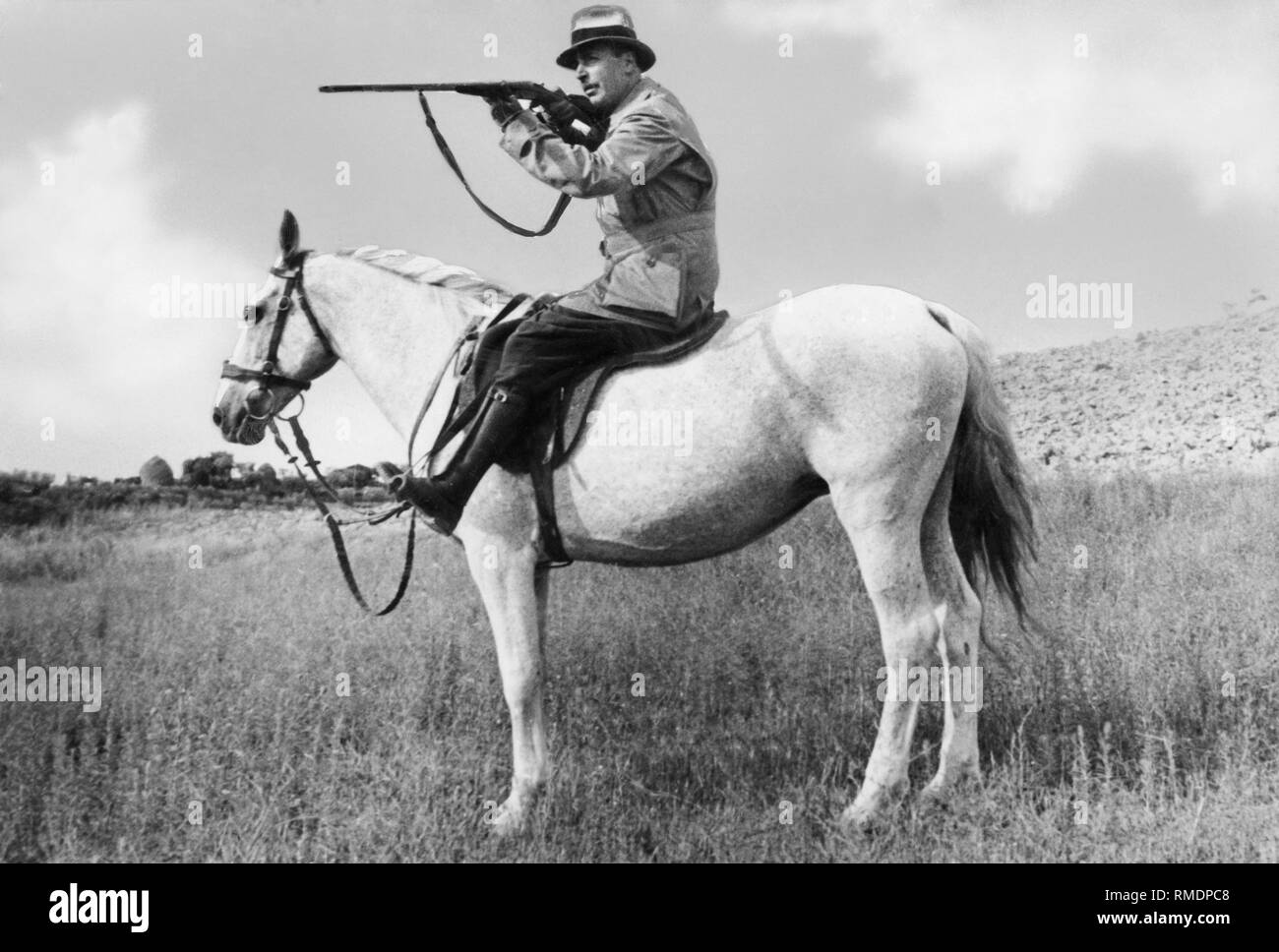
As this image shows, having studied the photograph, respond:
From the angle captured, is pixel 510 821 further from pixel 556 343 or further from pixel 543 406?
pixel 556 343

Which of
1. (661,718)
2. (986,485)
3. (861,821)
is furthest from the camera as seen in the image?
(661,718)

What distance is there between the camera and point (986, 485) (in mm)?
5633

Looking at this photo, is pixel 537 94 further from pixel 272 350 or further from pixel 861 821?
pixel 861 821

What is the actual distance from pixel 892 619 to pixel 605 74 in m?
2.92

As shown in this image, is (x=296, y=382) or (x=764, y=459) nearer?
(x=764, y=459)

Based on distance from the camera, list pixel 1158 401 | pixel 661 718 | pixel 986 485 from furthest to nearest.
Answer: pixel 1158 401, pixel 661 718, pixel 986 485

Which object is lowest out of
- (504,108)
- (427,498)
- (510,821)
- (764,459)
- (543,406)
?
(510,821)

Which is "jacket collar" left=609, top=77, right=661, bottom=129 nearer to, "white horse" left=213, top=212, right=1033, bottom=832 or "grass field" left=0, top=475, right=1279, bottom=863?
"white horse" left=213, top=212, right=1033, bottom=832

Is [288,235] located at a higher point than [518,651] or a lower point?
higher

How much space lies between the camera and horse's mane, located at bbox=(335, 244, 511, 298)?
582cm

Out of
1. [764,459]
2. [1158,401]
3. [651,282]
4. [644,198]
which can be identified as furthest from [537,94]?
[1158,401]

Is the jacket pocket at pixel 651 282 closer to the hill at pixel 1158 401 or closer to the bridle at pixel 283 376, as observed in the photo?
the bridle at pixel 283 376

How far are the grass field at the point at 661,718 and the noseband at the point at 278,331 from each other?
71.7 inches
